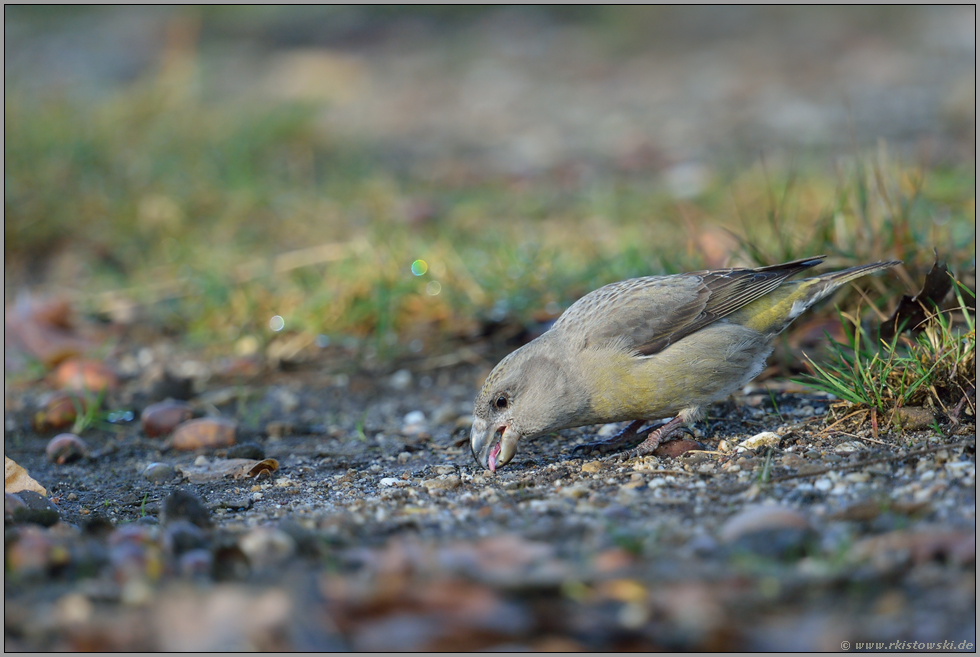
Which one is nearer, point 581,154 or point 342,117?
point 581,154

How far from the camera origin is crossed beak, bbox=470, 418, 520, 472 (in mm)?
3793

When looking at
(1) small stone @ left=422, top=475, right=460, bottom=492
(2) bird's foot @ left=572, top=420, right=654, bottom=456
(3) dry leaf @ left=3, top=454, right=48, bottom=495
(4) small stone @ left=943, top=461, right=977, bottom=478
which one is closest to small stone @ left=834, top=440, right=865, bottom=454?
(4) small stone @ left=943, top=461, right=977, bottom=478

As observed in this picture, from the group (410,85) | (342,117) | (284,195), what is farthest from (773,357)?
(410,85)

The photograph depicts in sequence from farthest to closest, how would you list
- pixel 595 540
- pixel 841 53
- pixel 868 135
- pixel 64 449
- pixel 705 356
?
pixel 841 53 < pixel 868 135 < pixel 64 449 < pixel 705 356 < pixel 595 540

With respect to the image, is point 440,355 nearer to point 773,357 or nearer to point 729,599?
point 773,357

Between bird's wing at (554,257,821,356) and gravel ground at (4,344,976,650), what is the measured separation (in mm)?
521

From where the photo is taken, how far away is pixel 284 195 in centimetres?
775

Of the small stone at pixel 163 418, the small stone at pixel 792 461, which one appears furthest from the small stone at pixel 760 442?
the small stone at pixel 163 418

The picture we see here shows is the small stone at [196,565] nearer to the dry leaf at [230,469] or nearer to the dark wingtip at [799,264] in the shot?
the dry leaf at [230,469]

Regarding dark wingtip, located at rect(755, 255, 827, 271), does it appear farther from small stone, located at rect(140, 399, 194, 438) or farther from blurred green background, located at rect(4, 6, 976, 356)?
small stone, located at rect(140, 399, 194, 438)

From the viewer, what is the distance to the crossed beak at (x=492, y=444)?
12.4 ft

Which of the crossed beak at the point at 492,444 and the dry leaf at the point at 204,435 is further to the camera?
the dry leaf at the point at 204,435

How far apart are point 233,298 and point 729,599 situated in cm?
462

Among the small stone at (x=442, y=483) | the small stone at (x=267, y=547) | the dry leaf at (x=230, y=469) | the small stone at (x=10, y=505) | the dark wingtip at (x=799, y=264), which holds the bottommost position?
the dry leaf at (x=230, y=469)
